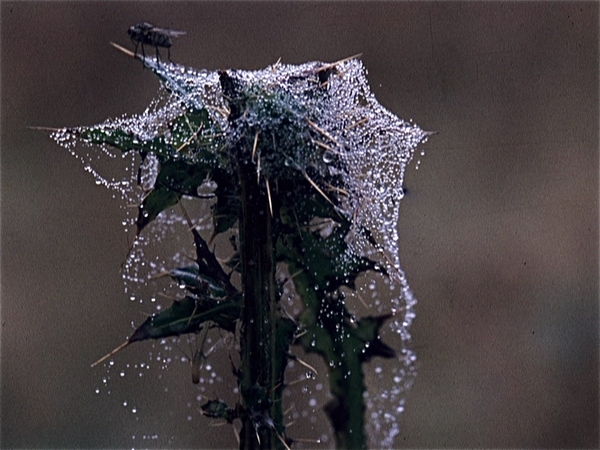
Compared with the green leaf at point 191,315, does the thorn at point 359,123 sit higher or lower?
higher

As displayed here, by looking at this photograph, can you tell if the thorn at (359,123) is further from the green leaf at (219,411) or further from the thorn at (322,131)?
the green leaf at (219,411)

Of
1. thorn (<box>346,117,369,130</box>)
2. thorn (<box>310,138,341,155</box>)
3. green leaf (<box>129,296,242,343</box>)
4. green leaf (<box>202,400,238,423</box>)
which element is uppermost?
thorn (<box>346,117,369,130</box>)

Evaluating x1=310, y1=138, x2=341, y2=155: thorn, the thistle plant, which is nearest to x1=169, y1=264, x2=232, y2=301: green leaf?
the thistle plant

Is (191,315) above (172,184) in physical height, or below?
below

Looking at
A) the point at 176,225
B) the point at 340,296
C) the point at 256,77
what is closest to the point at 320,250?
the point at 340,296

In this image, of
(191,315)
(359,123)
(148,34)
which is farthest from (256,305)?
(148,34)

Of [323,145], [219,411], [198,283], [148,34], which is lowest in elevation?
[219,411]

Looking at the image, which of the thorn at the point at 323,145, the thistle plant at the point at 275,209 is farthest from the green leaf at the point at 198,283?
the thorn at the point at 323,145

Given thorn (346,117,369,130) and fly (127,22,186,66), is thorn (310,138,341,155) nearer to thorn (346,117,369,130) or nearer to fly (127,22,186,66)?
thorn (346,117,369,130)

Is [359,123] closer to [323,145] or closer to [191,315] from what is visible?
[323,145]

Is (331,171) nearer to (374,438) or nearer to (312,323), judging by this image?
(312,323)
